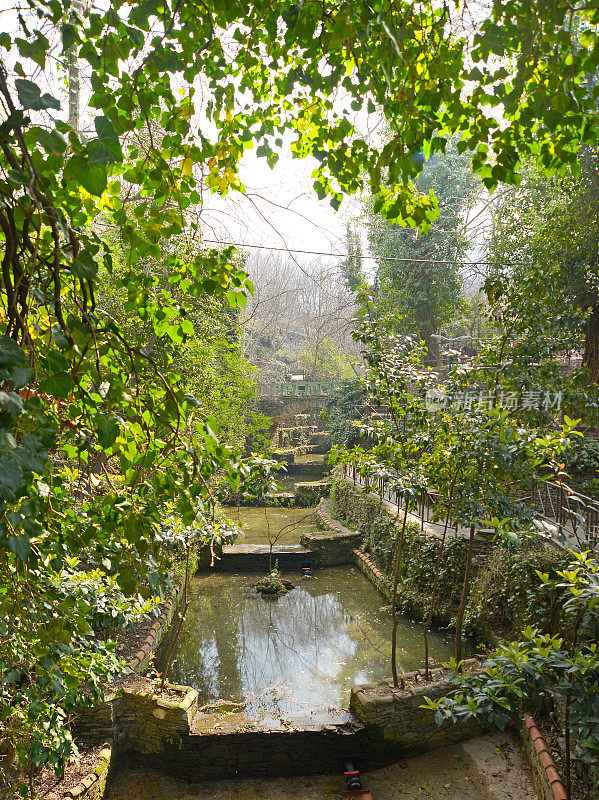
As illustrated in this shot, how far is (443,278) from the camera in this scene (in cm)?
1449

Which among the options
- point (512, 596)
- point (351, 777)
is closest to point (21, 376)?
point (351, 777)

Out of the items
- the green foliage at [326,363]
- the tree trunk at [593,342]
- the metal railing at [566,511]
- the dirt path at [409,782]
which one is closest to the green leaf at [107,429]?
the dirt path at [409,782]

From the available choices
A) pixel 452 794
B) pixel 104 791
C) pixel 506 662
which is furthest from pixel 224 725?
pixel 506 662

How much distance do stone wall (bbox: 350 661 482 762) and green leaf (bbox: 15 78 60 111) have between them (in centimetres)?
529

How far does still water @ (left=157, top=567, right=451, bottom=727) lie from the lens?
5996mm

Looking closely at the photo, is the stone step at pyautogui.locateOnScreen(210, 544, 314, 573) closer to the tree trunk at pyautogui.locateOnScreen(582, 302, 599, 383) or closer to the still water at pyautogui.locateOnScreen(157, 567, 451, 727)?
the still water at pyautogui.locateOnScreen(157, 567, 451, 727)

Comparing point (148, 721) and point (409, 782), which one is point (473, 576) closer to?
point (409, 782)

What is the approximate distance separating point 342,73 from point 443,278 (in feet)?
44.2

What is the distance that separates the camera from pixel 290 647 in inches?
287

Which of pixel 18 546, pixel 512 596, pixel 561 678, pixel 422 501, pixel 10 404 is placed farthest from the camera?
pixel 422 501

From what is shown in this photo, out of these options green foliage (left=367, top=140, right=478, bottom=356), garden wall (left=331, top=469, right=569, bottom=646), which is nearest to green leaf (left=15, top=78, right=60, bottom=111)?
garden wall (left=331, top=469, right=569, bottom=646)

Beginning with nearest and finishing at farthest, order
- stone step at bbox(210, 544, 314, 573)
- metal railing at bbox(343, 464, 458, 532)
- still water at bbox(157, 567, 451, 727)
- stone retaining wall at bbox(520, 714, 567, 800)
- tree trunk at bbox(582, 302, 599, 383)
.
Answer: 1. stone retaining wall at bbox(520, 714, 567, 800)
2. metal railing at bbox(343, 464, 458, 532)
3. still water at bbox(157, 567, 451, 727)
4. tree trunk at bbox(582, 302, 599, 383)
5. stone step at bbox(210, 544, 314, 573)

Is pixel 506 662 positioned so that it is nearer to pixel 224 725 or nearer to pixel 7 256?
pixel 7 256

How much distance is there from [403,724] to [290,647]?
104 inches
